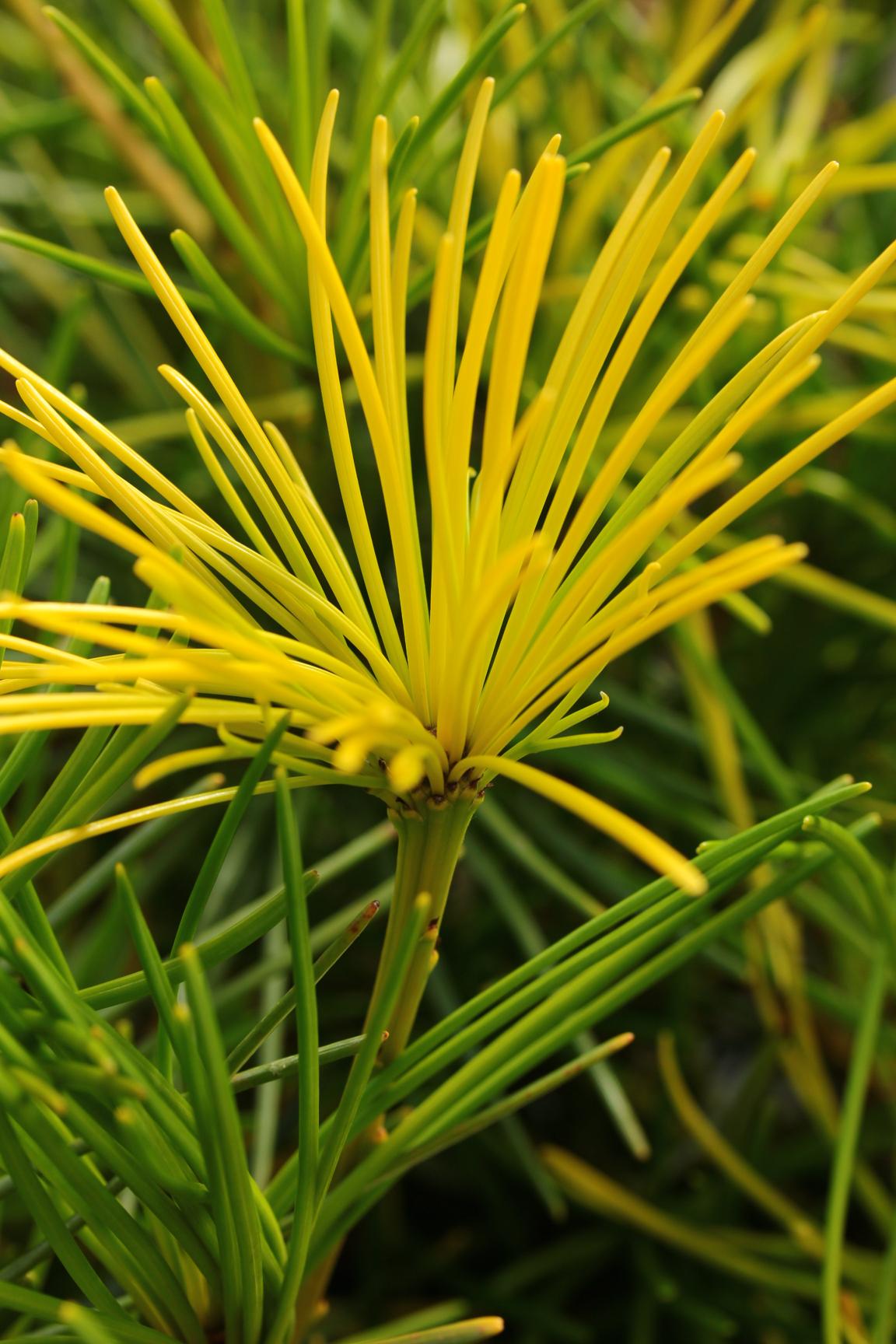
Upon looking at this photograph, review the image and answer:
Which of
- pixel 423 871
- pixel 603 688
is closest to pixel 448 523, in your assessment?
pixel 423 871

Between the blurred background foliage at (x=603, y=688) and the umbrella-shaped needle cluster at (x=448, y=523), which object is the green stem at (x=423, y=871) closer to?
the umbrella-shaped needle cluster at (x=448, y=523)

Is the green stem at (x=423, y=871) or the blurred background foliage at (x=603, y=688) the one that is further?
the blurred background foliage at (x=603, y=688)

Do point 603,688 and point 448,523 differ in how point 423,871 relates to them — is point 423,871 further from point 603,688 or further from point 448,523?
point 603,688

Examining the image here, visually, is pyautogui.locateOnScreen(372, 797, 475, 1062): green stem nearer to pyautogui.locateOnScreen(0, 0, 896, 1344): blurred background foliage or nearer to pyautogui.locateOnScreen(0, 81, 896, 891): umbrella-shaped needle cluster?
pyautogui.locateOnScreen(0, 81, 896, 891): umbrella-shaped needle cluster

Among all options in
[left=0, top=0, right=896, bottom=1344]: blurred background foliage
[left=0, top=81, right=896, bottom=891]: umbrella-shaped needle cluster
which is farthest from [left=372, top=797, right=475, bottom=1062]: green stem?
[left=0, top=0, right=896, bottom=1344]: blurred background foliage

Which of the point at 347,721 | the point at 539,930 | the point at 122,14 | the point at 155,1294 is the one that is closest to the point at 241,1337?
the point at 155,1294

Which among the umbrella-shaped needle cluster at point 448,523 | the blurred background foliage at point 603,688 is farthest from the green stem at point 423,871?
the blurred background foliage at point 603,688
